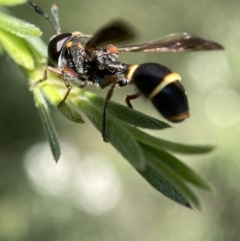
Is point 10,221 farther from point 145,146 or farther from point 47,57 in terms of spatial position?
point 145,146

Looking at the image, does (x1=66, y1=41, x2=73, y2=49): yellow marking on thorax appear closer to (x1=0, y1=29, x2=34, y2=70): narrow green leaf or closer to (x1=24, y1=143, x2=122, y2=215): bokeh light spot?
(x1=0, y1=29, x2=34, y2=70): narrow green leaf

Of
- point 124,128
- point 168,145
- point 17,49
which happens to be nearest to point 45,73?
point 17,49

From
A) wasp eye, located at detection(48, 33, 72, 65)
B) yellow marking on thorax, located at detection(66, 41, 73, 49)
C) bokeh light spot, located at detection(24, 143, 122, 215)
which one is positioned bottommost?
bokeh light spot, located at detection(24, 143, 122, 215)

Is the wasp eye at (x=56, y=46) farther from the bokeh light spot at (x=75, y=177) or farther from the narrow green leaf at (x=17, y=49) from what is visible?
the bokeh light spot at (x=75, y=177)

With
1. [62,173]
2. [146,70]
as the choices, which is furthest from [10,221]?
[146,70]

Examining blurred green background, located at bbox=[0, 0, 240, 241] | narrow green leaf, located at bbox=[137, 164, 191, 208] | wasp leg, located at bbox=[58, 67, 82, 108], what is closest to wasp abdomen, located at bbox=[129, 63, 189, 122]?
wasp leg, located at bbox=[58, 67, 82, 108]

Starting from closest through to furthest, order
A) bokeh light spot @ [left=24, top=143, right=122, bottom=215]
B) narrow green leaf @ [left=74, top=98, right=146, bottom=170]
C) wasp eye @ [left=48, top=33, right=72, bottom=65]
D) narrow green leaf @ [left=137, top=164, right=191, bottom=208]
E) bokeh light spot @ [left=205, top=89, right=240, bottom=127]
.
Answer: narrow green leaf @ [left=74, top=98, right=146, bottom=170]
narrow green leaf @ [left=137, top=164, right=191, bottom=208]
wasp eye @ [left=48, top=33, right=72, bottom=65]
bokeh light spot @ [left=24, top=143, right=122, bottom=215]
bokeh light spot @ [left=205, top=89, right=240, bottom=127]
